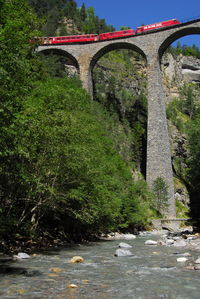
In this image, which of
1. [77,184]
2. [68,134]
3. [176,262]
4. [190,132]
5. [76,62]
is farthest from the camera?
[76,62]

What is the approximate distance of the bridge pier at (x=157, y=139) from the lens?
113 ft

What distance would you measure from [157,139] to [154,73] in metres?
7.31

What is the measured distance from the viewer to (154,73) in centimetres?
3575

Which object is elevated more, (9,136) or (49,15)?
(49,15)

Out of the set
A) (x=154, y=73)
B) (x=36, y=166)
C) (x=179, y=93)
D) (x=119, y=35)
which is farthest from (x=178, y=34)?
(x=179, y=93)

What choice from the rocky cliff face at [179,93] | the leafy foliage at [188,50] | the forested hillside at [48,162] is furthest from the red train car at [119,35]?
the leafy foliage at [188,50]

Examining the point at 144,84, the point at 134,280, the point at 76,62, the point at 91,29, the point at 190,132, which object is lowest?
the point at 134,280

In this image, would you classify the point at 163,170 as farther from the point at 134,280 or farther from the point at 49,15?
the point at 49,15

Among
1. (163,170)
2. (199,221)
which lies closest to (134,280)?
(199,221)

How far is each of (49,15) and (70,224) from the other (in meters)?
61.8

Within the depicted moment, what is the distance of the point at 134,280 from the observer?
7629 millimetres

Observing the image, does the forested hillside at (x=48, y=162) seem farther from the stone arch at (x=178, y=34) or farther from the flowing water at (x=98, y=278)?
the stone arch at (x=178, y=34)

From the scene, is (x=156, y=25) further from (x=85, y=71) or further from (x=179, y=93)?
(x=179, y=93)

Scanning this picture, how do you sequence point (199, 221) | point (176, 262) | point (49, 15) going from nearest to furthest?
point (176, 262)
point (199, 221)
point (49, 15)
